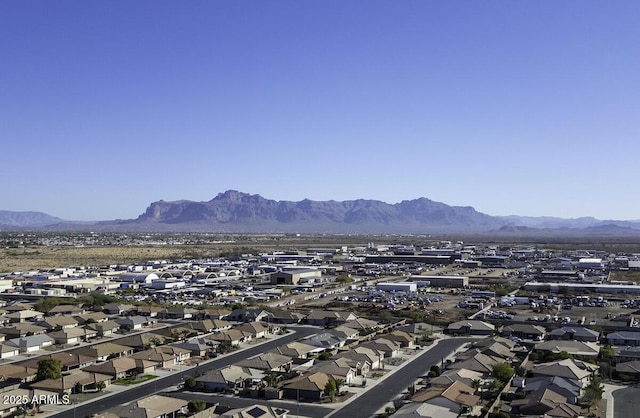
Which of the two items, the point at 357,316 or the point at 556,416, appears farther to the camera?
the point at 357,316

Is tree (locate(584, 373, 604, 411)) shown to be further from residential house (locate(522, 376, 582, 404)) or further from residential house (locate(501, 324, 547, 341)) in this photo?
residential house (locate(501, 324, 547, 341))

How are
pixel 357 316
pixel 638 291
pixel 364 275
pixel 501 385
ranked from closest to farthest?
Result: pixel 501 385
pixel 357 316
pixel 638 291
pixel 364 275

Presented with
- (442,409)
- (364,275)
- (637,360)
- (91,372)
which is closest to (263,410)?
(442,409)

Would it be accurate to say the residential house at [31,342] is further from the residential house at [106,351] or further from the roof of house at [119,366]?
the roof of house at [119,366]

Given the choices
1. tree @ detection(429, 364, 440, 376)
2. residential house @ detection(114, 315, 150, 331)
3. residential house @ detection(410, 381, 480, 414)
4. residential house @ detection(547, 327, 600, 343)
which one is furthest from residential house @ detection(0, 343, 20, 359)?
residential house @ detection(547, 327, 600, 343)

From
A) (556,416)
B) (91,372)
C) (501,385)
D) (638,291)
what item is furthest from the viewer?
(638,291)

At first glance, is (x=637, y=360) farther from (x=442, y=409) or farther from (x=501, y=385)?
(x=442, y=409)

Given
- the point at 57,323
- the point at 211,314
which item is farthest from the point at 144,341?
the point at 211,314
